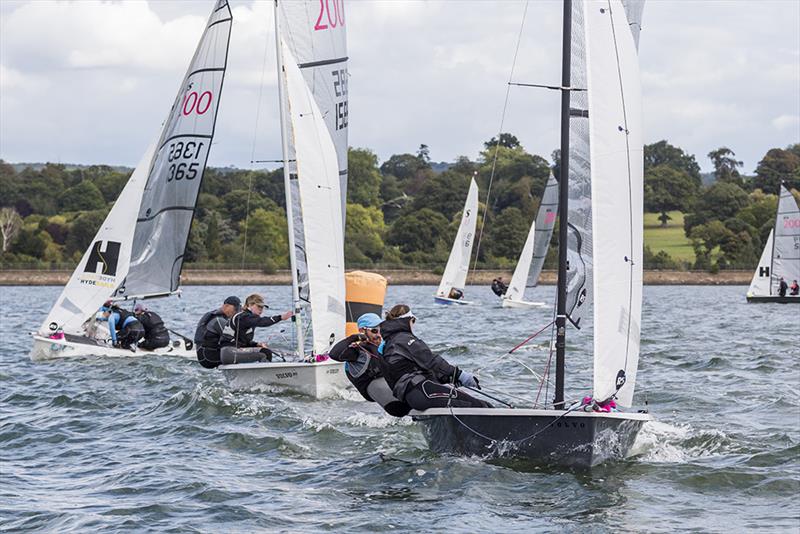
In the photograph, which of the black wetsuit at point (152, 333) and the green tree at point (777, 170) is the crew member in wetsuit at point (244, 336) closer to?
the black wetsuit at point (152, 333)

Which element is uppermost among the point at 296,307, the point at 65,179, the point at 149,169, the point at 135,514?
the point at 65,179

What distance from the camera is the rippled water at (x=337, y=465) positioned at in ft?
26.3

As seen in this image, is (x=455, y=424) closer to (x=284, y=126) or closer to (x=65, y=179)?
(x=284, y=126)

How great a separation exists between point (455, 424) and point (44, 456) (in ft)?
12.5

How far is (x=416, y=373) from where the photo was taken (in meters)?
9.50

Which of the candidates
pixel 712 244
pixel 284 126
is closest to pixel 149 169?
pixel 284 126

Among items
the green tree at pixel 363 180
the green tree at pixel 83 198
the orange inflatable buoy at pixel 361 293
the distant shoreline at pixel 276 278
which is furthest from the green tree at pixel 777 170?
the orange inflatable buoy at pixel 361 293

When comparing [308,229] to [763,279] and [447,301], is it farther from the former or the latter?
[763,279]

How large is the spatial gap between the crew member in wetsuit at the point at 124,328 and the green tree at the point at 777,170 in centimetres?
8193

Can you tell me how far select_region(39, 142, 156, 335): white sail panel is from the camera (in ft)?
58.3

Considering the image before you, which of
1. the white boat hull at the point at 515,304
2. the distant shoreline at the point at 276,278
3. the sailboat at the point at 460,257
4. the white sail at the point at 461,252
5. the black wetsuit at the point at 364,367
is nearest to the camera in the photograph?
the black wetsuit at the point at 364,367

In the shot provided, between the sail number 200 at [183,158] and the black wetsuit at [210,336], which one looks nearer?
the black wetsuit at [210,336]

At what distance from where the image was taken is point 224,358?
542 inches

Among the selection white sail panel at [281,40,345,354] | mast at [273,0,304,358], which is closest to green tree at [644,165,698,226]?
mast at [273,0,304,358]
